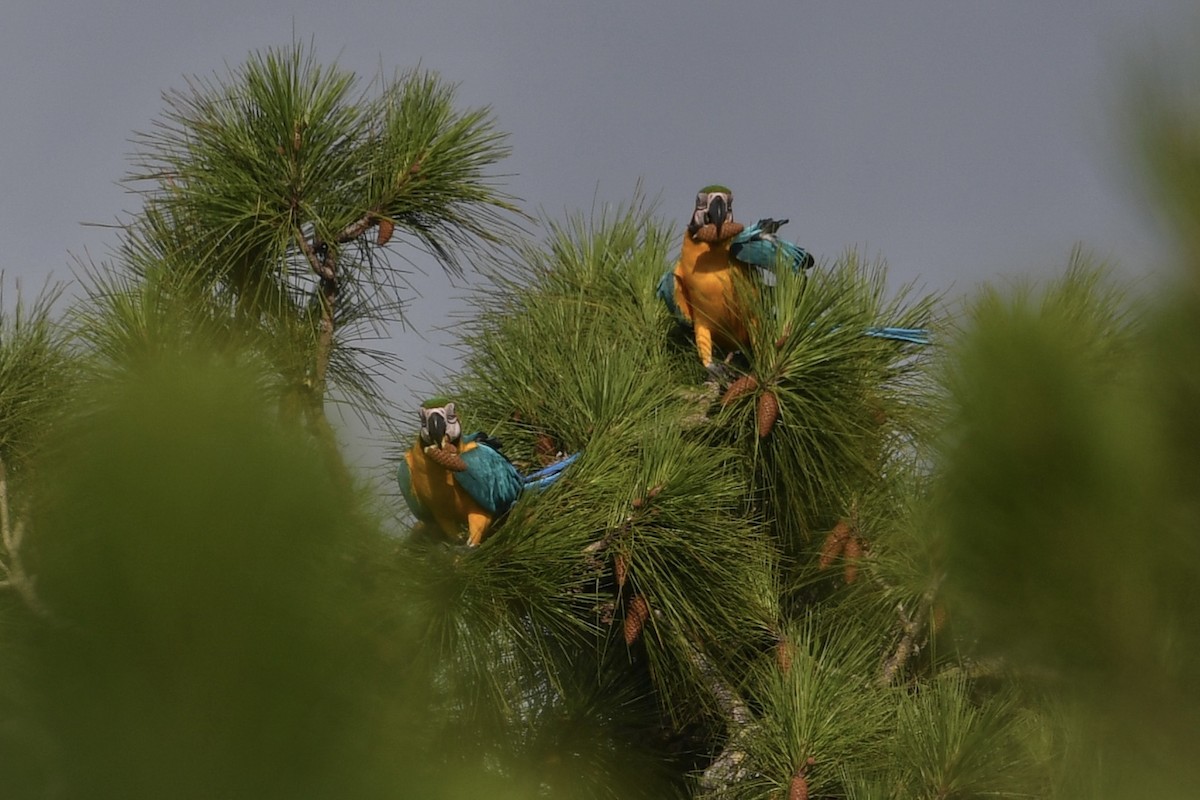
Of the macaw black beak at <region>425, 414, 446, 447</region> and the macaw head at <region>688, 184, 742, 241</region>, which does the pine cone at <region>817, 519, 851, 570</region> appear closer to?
the macaw head at <region>688, 184, 742, 241</region>

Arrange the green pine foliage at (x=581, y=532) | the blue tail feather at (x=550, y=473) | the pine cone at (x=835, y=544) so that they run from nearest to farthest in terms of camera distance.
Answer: the green pine foliage at (x=581, y=532) → the blue tail feather at (x=550, y=473) → the pine cone at (x=835, y=544)

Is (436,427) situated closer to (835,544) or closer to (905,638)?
(835,544)

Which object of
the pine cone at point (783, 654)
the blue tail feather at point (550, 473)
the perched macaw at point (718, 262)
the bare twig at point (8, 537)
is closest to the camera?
the bare twig at point (8, 537)

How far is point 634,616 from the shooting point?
10.1 ft

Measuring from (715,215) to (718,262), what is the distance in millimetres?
137

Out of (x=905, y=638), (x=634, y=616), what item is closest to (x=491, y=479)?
(x=634, y=616)

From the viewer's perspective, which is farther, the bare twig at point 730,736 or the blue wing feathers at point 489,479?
the bare twig at point 730,736

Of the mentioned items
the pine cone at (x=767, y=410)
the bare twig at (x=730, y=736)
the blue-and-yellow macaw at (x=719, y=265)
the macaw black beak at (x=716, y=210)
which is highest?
the macaw black beak at (x=716, y=210)

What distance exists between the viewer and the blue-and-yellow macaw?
3662 millimetres

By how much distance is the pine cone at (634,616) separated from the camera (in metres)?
3.06

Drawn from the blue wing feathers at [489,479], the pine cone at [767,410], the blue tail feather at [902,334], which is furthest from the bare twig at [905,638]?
the blue wing feathers at [489,479]

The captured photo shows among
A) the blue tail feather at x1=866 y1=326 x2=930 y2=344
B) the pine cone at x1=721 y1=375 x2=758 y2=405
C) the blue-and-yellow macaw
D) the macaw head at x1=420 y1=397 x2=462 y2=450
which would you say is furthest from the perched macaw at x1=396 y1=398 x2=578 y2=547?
the blue tail feather at x1=866 y1=326 x2=930 y2=344

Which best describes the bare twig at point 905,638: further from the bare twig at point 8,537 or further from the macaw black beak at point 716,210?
the bare twig at point 8,537

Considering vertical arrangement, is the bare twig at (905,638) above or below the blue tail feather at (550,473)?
below
